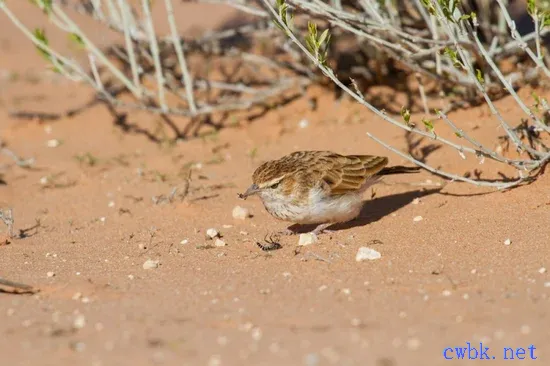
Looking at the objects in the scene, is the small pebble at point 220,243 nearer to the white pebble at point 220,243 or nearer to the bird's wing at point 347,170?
the white pebble at point 220,243

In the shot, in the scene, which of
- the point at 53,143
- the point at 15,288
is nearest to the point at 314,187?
the point at 15,288

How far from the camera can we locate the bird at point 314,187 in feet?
21.6

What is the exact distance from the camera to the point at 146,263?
19.9 ft

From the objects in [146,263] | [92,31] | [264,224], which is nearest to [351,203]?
[264,224]

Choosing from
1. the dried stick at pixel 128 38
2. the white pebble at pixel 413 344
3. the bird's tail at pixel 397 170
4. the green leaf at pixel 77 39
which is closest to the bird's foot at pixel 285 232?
the bird's tail at pixel 397 170

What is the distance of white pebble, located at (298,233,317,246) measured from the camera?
6.49 m

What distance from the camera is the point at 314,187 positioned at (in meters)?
6.68

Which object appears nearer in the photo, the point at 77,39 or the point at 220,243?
the point at 220,243

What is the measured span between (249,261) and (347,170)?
4.26 feet

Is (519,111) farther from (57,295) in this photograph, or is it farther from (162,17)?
(162,17)

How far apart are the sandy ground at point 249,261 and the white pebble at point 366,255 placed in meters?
0.07

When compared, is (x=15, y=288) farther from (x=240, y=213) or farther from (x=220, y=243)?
(x=240, y=213)

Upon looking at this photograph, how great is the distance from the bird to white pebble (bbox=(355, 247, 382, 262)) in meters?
0.74

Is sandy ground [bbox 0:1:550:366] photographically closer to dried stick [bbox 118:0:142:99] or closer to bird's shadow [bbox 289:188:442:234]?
bird's shadow [bbox 289:188:442:234]
